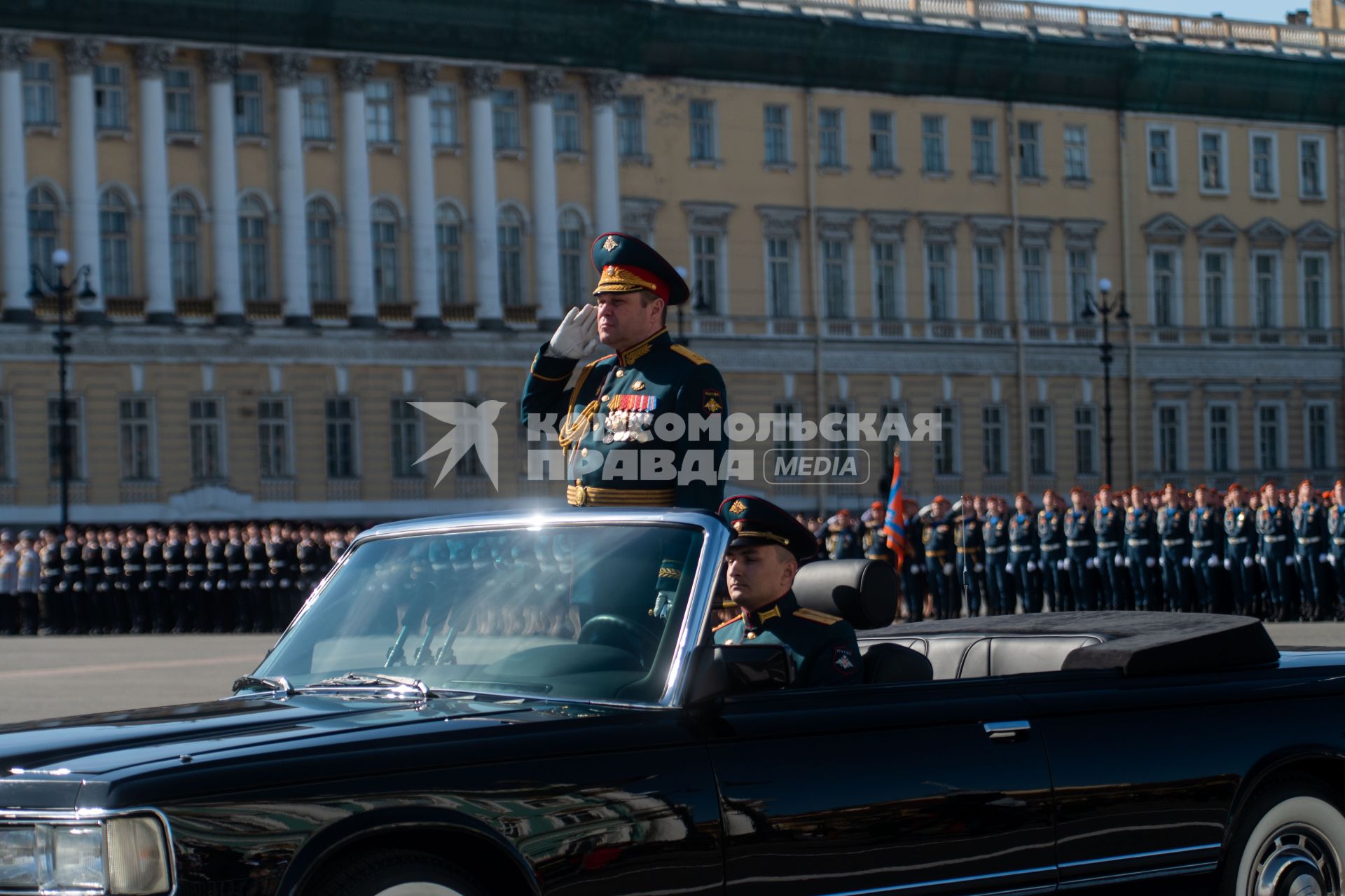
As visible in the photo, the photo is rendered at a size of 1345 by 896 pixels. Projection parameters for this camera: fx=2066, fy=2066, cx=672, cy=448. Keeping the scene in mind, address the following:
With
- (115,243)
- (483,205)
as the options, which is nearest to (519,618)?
(115,243)

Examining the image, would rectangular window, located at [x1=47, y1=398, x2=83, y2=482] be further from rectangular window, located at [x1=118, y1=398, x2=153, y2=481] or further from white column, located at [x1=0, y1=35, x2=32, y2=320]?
white column, located at [x1=0, y1=35, x2=32, y2=320]

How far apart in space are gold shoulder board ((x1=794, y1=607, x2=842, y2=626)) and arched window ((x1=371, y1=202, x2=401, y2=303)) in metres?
45.8

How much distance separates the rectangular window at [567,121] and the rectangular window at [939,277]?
35.6 ft

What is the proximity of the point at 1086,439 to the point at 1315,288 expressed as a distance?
993 cm

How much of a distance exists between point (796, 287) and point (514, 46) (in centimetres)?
1017

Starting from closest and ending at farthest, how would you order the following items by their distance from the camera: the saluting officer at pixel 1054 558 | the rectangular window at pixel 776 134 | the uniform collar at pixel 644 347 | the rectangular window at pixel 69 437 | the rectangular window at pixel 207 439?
the uniform collar at pixel 644 347, the saluting officer at pixel 1054 558, the rectangular window at pixel 69 437, the rectangular window at pixel 207 439, the rectangular window at pixel 776 134

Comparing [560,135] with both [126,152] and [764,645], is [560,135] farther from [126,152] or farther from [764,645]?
[764,645]

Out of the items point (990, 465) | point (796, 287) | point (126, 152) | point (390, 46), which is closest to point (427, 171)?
point (390, 46)

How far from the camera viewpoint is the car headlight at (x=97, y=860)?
441 centimetres

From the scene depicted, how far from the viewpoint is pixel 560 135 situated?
53.7m

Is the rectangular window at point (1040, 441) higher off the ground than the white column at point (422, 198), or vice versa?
the white column at point (422, 198)

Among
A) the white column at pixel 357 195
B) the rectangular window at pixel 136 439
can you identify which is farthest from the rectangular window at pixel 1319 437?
the rectangular window at pixel 136 439

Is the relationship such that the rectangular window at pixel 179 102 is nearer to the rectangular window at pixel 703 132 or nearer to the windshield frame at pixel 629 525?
the rectangular window at pixel 703 132

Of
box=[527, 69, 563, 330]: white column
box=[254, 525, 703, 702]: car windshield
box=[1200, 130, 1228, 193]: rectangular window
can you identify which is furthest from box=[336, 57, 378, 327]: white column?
box=[254, 525, 703, 702]: car windshield
